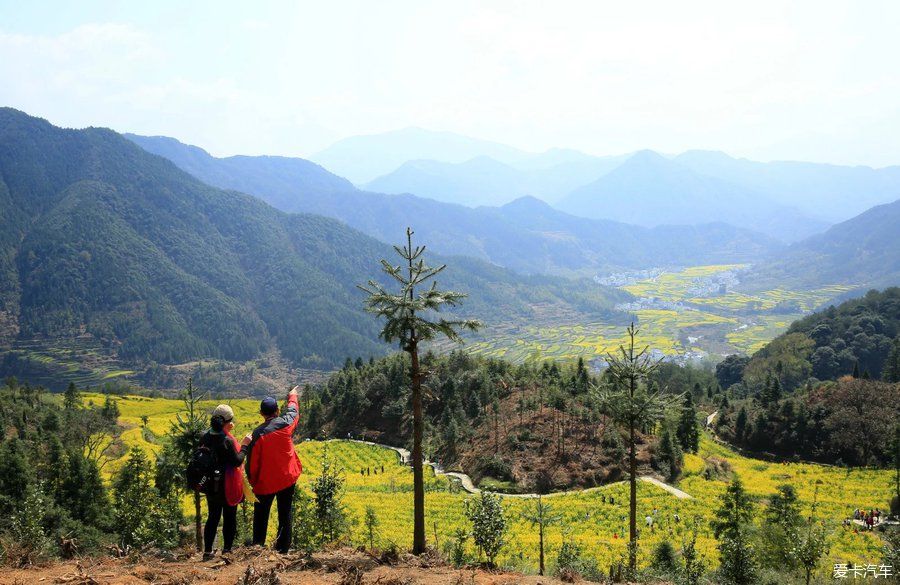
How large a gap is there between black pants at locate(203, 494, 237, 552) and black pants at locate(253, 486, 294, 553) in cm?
40

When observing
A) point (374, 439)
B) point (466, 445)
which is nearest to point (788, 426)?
point (466, 445)

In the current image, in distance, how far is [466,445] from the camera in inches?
2263

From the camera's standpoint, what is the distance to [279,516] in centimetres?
962

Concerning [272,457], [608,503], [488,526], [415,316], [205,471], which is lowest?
[608,503]

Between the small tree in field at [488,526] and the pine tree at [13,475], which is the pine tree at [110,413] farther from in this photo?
the small tree in field at [488,526]

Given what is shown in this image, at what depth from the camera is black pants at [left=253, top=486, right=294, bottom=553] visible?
9125 millimetres

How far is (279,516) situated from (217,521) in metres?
1.04

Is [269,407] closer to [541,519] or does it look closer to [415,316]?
[415,316]

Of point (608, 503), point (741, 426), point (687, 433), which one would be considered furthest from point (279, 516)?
point (741, 426)

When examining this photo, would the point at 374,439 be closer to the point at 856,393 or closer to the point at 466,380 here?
the point at 466,380

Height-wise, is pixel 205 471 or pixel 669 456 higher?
pixel 205 471

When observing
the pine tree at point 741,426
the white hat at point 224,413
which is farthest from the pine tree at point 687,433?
the white hat at point 224,413

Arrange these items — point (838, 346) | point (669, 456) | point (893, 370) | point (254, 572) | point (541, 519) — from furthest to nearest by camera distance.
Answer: point (838, 346) → point (893, 370) → point (669, 456) → point (541, 519) → point (254, 572)

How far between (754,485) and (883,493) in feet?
32.1
